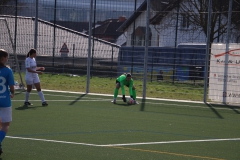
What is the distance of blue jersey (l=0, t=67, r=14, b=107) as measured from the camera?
8648 mm

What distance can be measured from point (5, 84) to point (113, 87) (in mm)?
15776

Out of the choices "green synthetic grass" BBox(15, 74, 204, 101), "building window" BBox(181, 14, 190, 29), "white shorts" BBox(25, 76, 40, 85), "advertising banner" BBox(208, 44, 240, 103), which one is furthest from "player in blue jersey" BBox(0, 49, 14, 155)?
"building window" BBox(181, 14, 190, 29)

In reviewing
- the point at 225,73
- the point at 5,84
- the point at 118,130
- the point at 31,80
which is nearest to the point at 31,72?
the point at 31,80

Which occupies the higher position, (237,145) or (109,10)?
(109,10)

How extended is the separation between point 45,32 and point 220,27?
8399 mm

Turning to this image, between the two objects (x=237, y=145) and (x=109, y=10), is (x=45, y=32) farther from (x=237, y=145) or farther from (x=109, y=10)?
(x=237, y=145)

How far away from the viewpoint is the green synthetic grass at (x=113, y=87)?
71.5ft

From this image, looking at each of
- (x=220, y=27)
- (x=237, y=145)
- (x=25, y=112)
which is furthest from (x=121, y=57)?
(x=237, y=145)

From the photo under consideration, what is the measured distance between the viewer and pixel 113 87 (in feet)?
80.1

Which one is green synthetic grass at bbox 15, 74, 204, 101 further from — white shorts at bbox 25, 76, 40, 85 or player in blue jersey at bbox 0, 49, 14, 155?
player in blue jersey at bbox 0, 49, 14, 155

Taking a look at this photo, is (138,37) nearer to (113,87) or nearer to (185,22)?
(185,22)

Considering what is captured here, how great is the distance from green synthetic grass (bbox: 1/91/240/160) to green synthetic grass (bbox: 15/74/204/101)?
8.71ft

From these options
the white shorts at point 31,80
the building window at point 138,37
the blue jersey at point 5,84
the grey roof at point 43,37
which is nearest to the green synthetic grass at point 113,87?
the grey roof at point 43,37

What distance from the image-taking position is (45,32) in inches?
987
